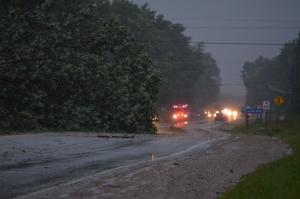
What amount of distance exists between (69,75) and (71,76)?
0.54 ft

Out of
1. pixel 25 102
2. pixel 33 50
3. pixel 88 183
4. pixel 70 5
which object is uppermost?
pixel 70 5

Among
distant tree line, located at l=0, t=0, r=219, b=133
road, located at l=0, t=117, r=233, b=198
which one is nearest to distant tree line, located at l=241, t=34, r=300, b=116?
A: distant tree line, located at l=0, t=0, r=219, b=133

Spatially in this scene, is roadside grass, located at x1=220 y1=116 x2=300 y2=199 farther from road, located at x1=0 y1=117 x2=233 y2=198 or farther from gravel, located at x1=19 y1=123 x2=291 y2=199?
road, located at x1=0 y1=117 x2=233 y2=198

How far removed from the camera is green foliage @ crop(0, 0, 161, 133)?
95.5ft

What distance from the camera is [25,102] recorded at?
1148 inches

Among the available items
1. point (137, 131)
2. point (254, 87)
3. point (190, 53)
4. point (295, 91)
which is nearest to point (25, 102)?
point (137, 131)

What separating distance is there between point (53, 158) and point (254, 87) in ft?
567

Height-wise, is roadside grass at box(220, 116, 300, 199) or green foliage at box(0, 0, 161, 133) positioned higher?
green foliage at box(0, 0, 161, 133)

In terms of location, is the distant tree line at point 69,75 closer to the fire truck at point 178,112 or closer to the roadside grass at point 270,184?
the roadside grass at point 270,184

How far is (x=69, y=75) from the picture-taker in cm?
3008

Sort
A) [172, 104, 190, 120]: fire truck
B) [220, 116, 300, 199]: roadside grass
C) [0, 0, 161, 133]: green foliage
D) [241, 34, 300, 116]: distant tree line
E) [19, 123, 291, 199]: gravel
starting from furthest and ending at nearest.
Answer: [172, 104, 190, 120]: fire truck
[241, 34, 300, 116]: distant tree line
[0, 0, 161, 133]: green foliage
[19, 123, 291, 199]: gravel
[220, 116, 300, 199]: roadside grass

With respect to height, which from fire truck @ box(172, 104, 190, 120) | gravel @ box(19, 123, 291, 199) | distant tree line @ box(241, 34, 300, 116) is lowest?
gravel @ box(19, 123, 291, 199)

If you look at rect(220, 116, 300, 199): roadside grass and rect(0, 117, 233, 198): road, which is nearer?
rect(220, 116, 300, 199): roadside grass

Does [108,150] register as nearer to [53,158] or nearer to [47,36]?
[53,158]
